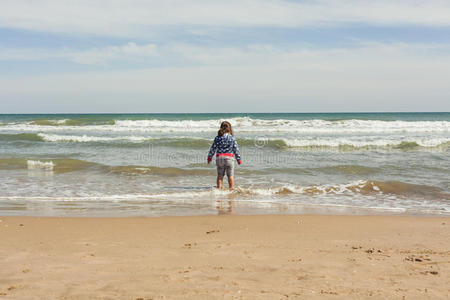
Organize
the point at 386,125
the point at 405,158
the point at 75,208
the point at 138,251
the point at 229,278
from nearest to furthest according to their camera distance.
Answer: the point at 229,278 < the point at 138,251 < the point at 75,208 < the point at 405,158 < the point at 386,125

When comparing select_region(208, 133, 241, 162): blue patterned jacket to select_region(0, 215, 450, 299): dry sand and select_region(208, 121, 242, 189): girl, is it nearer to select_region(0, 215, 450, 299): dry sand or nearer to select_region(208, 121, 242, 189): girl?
select_region(208, 121, 242, 189): girl

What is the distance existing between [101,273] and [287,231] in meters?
2.66

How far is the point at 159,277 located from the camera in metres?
3.49

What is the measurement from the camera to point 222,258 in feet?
13.4

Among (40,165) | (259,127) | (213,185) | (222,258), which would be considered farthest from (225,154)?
(259,127)

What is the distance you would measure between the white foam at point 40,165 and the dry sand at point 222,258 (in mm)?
6856

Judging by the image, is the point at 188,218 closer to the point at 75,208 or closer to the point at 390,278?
the point at 75,208

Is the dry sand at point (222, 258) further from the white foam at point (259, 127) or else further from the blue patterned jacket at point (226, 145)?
the white foam at point (259, 127)

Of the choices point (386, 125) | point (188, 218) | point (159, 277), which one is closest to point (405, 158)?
point (188, 218)

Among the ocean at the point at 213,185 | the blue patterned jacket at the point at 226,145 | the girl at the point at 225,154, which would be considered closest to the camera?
the ocean at the point at 213,185

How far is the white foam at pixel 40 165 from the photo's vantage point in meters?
12.6

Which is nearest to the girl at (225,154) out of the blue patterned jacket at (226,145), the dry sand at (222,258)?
the blue patterned jacket at (226,145)

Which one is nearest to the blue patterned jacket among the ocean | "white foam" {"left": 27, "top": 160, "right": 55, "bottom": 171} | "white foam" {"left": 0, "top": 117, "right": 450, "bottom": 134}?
the ocean

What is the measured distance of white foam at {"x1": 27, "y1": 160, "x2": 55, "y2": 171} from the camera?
12586 mm
